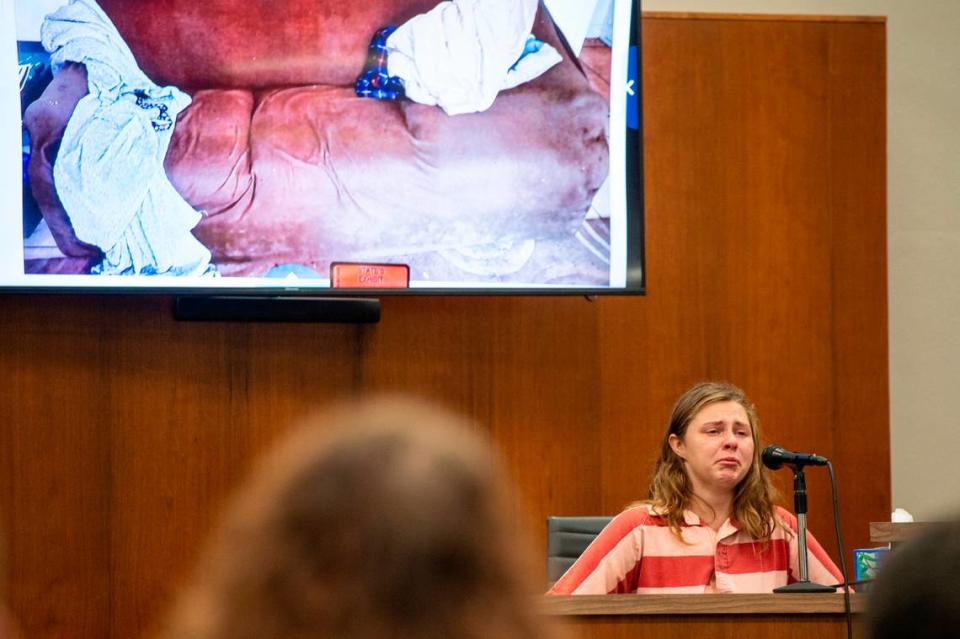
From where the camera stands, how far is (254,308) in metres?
4.38

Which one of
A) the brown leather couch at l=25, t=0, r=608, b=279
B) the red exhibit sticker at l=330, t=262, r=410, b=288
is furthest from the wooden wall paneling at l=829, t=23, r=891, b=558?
the red exhibit sticker at l=330, t=262, r=410, b=288

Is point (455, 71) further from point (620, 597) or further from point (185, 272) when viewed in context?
point (620, 597)

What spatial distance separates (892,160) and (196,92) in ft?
8.27

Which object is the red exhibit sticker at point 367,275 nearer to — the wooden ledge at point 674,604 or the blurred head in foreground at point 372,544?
the wooden ledge at point 674,604

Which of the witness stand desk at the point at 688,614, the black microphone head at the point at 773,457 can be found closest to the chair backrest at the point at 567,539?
the black microphone head at the point at 773,457

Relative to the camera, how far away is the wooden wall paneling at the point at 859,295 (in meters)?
4.81

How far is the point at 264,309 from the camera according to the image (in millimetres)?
4387

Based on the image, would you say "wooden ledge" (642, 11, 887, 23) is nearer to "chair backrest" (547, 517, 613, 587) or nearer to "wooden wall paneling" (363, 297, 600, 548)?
"wooden wall paneling" (363, 297, 600, 548)

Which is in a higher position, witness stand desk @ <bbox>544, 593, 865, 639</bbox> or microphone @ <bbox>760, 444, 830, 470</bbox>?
microphone @ <bbox>760, 444, 830, 470</bbox>

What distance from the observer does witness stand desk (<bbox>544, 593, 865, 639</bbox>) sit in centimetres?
292

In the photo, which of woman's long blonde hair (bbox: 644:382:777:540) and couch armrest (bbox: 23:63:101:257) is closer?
woman's long blonde hair (bbox: 644:382:777:540)

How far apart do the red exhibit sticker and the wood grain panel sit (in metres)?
0.22

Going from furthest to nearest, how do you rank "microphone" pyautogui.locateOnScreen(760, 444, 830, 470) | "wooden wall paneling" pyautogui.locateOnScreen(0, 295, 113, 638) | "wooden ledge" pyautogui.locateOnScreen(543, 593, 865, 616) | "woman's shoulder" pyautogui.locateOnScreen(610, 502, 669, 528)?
"wooden wall paneling" pyautogui.locateOnScreen(0, 295, 113, 638), "woman's shoulder" pyautogui.locateOnScreen(610, 502, 669, 528), "microphone" pyautogui.locateOnScreen(760, 444, 830, 470), "wooden ledge" pyautogui.locateOnScreen(543, 593, 865, 616)

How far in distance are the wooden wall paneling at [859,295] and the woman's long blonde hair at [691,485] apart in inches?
39.8
